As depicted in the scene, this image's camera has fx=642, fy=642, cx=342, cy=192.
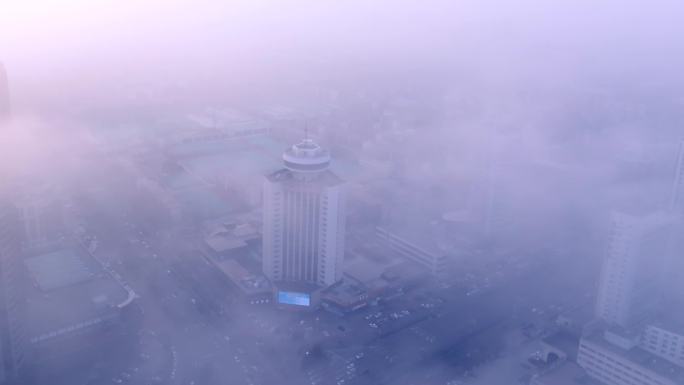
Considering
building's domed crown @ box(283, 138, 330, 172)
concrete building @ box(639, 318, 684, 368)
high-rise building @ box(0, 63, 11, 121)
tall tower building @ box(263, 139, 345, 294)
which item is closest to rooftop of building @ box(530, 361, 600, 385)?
concrete building @ box(639, 318, 684, 368)

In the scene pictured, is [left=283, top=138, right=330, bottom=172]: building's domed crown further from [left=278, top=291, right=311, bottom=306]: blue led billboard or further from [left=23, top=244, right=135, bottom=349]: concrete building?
[left=23, top=244, right=135, bottom=349]: concrete building

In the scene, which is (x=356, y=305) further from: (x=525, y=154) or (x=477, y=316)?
(x=525, y=154)

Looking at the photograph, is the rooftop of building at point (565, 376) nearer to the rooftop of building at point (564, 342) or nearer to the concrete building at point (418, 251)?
the rooftop of building at point (564, 342)

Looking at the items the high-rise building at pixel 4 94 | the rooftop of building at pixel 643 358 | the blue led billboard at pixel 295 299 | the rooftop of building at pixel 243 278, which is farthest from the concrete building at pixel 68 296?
the rooftop of building at pixel 643 358

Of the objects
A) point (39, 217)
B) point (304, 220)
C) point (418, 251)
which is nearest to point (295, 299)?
point (304, 220)

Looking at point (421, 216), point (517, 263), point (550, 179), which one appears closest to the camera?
point (517, 263)

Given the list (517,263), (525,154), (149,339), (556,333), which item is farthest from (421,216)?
(149,339)

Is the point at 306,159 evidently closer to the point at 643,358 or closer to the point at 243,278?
the point at 243,278
